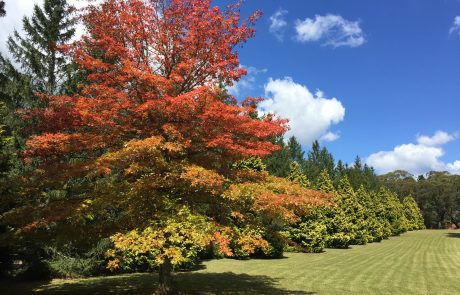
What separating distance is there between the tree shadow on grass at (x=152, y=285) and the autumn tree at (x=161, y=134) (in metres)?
3.08

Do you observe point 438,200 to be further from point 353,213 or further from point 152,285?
point 152,285

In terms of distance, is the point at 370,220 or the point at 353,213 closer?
the point at 353,213

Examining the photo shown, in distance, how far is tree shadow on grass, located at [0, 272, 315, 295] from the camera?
611 inches

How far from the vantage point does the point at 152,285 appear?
17.1 m

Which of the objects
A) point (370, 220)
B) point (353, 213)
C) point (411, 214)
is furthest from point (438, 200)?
point (353, 213)

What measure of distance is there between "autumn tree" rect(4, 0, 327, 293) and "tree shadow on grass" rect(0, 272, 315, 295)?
10.1 ft

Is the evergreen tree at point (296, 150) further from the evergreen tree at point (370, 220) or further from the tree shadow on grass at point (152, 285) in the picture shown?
Result: the tree shadow on grass at point (152, 285)

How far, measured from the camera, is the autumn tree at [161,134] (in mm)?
11148

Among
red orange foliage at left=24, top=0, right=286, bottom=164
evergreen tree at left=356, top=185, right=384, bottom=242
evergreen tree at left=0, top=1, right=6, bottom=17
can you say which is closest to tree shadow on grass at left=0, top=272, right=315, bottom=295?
red orange foliage at left=24, top=0, right=286, bottom=164

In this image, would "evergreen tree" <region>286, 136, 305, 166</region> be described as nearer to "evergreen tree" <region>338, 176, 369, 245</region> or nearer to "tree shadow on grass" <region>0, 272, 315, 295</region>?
"evergreen tree" <region>338, 176, 369, 245</region>

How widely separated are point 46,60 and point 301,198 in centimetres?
1943

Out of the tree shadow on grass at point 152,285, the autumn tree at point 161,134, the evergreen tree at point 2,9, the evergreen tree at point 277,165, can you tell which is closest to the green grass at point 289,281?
the tree shadow on grass at point 152,285

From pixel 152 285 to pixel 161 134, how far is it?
8.02m

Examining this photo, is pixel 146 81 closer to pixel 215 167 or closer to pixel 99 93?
pixel 99 93
